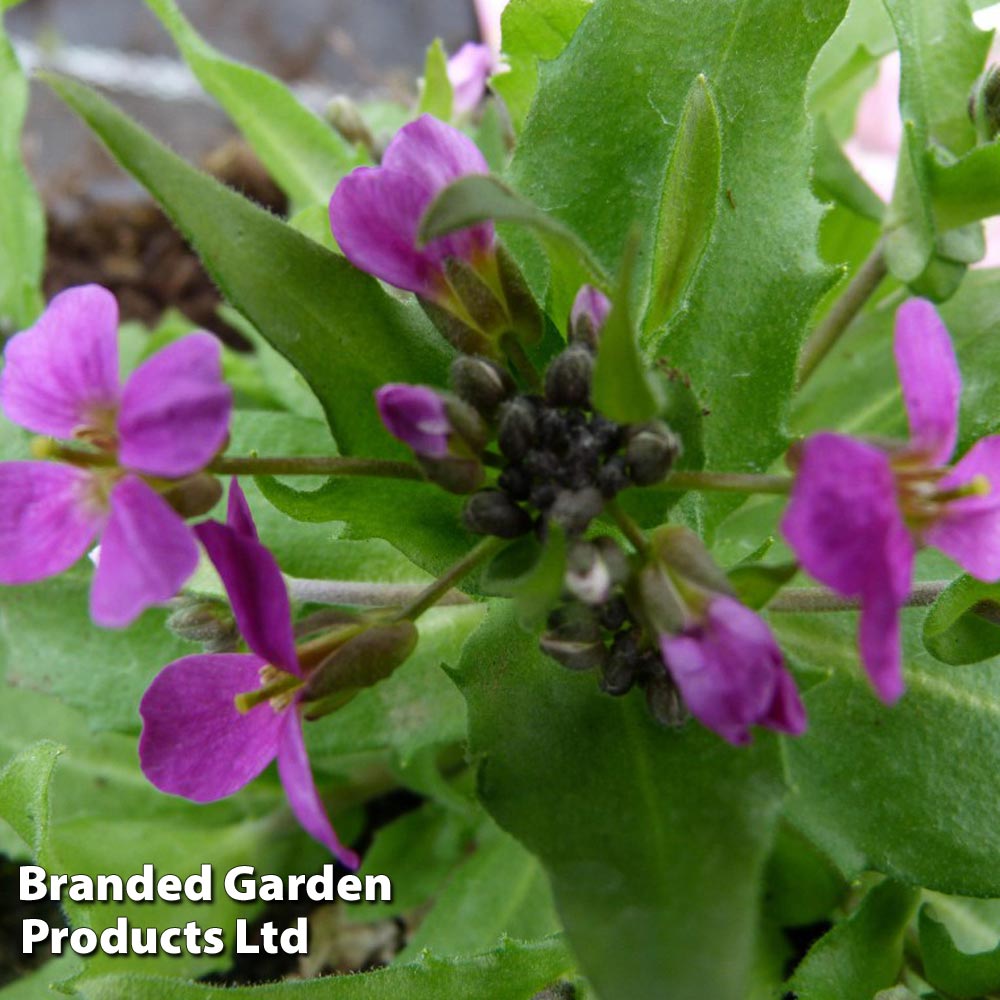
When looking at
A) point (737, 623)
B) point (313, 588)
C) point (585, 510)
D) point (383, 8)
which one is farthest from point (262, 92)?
point (383, 8)

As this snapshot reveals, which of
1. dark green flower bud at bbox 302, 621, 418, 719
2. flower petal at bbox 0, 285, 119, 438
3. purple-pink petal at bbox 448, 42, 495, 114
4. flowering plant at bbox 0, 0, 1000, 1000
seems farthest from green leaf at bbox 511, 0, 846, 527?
purple-pink petal at bbox 448, 42, 495, 114

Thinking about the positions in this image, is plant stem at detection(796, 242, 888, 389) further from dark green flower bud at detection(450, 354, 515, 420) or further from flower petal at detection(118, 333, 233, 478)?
flower petal at detection(118, 333, 233, 478)

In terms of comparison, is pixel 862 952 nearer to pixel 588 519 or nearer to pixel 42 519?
pixel 588 519

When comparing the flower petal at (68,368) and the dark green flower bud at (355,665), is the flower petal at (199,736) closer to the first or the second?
the dark green flower bud at (355,665)

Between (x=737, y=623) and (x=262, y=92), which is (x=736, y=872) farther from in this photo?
(x=262, y=92)

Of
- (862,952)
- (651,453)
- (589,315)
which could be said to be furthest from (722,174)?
(862,952)

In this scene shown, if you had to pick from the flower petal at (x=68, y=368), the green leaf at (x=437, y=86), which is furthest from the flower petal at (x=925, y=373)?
the green leaf at (x=437, y=86)
